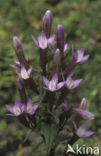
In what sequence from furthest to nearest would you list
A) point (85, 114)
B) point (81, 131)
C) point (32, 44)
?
point (32, 44) → point (81, 131) → point (85, 114)

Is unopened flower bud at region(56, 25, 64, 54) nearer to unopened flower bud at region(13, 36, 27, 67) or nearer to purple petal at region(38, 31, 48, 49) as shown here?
purple petal at region(38, 31, 48, 49)

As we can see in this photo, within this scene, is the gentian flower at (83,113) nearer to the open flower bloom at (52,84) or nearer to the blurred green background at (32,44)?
the open flower bloom at (52,84)

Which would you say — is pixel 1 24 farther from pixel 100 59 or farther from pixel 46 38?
pixel 46 38

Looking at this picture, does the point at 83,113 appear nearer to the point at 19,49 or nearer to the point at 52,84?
the point at 52,84

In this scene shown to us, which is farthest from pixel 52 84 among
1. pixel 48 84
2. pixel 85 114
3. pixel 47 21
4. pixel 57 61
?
pixel 47 21

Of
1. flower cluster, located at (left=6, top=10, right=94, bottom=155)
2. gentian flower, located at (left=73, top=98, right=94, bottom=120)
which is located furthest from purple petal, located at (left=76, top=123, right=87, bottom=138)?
gentian flower, located at (left=73, top=98, right=94, bottom=120)

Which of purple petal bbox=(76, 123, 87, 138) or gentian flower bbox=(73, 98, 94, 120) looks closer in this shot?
gentian flower bbox=(73, 98, 94, 120)

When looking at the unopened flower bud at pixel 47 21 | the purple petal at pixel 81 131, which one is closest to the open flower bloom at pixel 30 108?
the purple petal at pixel 81 131

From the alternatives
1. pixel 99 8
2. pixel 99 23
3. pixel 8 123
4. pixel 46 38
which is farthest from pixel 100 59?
pixel 46 38

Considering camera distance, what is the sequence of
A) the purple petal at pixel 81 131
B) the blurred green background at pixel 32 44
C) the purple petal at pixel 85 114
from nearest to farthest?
the purple petal at pixel 85 114 → the purple petal at pixel 81 131 → the blurred green background at pixel 32 44

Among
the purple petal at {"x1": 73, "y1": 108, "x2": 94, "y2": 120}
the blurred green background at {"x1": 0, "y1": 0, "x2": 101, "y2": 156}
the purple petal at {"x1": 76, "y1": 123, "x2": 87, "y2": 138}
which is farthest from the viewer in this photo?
the blurred green background at {"x1": 0, "y1": 0, "x2": 101, "y2": 156}
